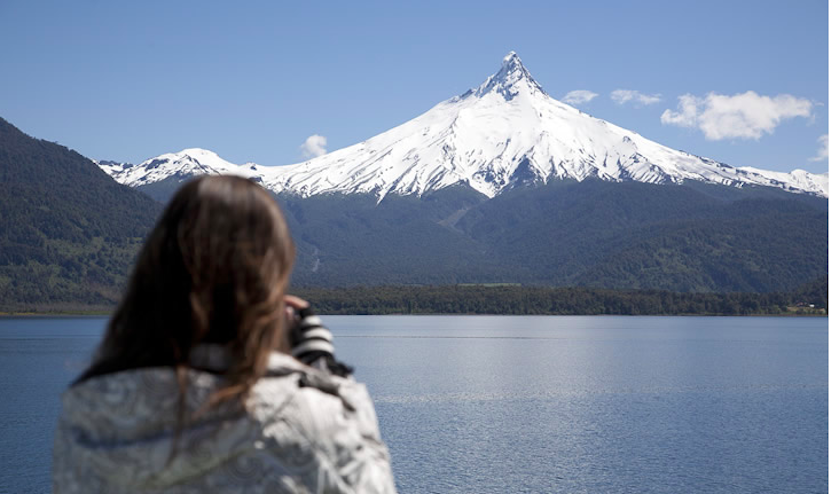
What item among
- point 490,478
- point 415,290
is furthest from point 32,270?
point 490,478

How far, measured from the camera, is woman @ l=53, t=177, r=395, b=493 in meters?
1.79

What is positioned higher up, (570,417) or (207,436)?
(207,436)

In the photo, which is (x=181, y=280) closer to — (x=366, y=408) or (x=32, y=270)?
(x=366, y=408)

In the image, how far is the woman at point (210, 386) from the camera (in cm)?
179

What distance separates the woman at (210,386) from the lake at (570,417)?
15.3 inches

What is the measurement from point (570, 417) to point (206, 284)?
43.9 meters

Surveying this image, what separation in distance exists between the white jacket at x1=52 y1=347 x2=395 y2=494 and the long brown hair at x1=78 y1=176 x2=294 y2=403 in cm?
5

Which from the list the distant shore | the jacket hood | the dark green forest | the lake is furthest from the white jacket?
the dark green forest

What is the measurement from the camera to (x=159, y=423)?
A: 1.81 meters

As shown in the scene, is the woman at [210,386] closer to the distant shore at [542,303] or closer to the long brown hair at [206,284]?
the long brown hair at [206,284]

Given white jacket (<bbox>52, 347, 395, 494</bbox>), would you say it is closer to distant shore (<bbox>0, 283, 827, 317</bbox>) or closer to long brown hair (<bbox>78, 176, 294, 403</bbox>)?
long brown hair (<bbox>78, 176, 294, 403</bbox>)

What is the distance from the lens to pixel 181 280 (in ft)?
6.14

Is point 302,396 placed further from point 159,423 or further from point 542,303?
point 542,303

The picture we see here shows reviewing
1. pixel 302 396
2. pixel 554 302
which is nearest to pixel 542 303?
pixel 554 302
